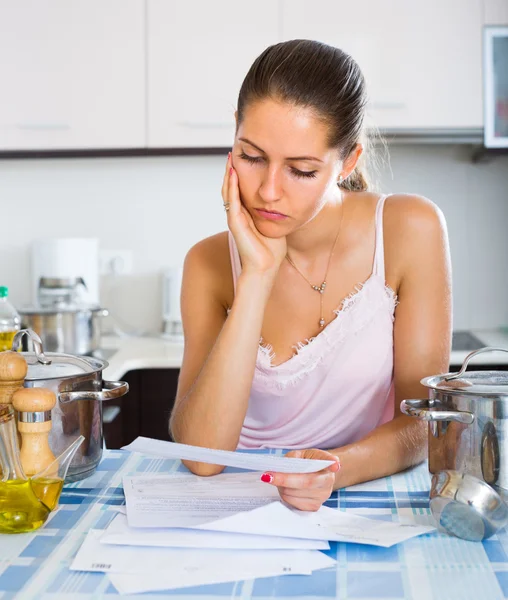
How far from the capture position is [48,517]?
0.99 meters

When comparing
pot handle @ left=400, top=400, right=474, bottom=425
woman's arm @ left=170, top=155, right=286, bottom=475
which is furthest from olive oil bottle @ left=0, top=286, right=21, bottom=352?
pot handle @ left=400, top=400, right=474, bottom=425

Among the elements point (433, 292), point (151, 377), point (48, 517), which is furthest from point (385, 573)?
point (151, 377)

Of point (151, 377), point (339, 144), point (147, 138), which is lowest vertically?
point (151, 377)

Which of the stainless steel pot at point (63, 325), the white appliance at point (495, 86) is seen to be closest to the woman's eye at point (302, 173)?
the stainless steel pot at point (63, 325)

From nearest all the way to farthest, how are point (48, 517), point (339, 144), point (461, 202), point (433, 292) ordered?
1. point (48, 517)
2. point (339, 144)
3. point (433, 292)
4. point (461, 202)

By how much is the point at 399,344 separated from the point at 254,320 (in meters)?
0.28

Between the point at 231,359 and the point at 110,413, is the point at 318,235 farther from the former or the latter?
the point at 110,413

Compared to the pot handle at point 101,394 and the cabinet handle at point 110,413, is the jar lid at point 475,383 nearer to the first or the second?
the pot handle at point 101,394

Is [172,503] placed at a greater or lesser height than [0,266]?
lesser

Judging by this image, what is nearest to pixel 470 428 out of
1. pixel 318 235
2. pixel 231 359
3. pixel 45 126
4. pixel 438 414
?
pixel 438 414

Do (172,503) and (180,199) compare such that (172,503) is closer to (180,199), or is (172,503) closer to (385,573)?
(385,573)

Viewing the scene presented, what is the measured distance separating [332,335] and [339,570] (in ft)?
2.28

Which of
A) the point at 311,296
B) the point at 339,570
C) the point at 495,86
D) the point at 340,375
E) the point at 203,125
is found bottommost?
the point at 339,570

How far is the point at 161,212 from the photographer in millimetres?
2865
